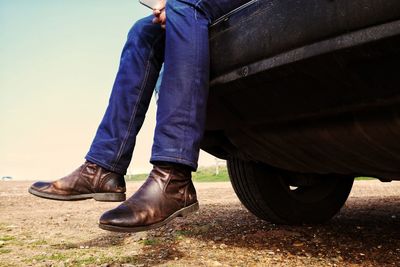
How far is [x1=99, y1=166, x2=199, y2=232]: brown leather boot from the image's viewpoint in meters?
Answer: 1.27

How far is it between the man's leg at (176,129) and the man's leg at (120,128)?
204mm

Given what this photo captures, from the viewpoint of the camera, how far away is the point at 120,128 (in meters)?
1.57

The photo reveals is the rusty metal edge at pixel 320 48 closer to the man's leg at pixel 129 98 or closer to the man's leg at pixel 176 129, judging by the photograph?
the man's leg at pixel 176 129

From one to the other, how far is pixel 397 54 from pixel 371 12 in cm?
14

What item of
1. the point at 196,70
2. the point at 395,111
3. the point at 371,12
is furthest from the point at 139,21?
the point at 395,111

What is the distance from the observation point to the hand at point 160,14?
1528 millimetres

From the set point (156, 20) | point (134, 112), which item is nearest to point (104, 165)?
point (134, 112)

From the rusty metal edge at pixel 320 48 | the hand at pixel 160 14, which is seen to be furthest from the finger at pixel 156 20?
the rusty metal edge at pixel 320 48

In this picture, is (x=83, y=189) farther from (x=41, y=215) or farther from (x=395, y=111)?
(x=41, y=215)

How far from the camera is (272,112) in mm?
1576

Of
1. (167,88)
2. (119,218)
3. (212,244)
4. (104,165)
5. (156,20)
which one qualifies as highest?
(156,20)

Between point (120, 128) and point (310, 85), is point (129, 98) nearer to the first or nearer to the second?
point (120, 128)

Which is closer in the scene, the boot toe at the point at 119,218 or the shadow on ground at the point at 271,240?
the boot toe at the point at 119,218

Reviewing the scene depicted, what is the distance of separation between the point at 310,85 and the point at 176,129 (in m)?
0.47
